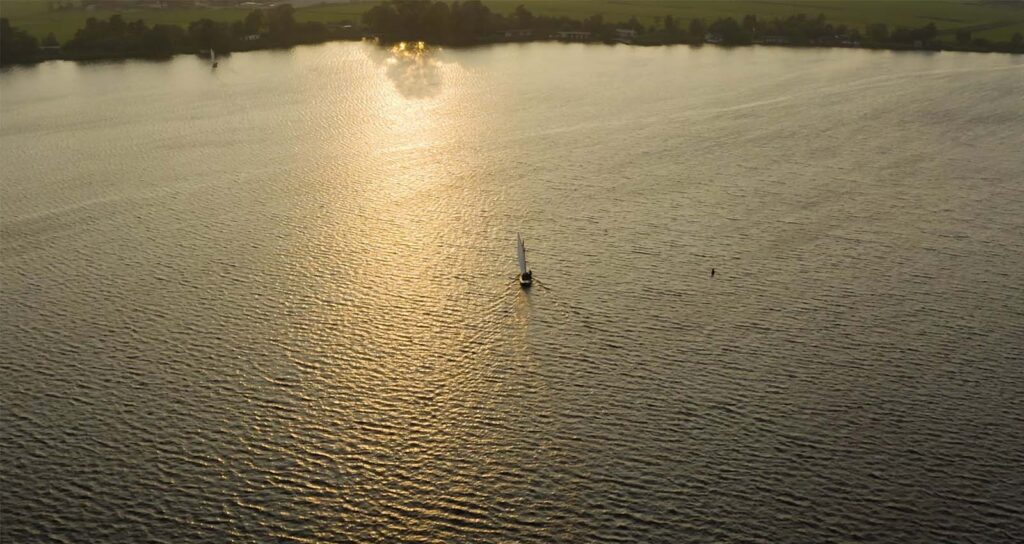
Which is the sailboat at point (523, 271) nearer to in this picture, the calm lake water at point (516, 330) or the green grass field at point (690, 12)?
the calm lake water at point (516, 330)

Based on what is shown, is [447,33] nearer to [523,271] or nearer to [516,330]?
[523,271]

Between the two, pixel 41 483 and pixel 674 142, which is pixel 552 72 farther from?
pixel 41 483

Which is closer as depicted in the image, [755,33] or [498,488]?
[498,488]

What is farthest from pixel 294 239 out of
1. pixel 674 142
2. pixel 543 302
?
pixel 674 142

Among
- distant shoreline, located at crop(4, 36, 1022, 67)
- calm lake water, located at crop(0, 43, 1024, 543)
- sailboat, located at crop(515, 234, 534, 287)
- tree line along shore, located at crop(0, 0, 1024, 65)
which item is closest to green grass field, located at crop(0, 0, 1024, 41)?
tree line along shore, located at crop(0, 0, 1024, 65)

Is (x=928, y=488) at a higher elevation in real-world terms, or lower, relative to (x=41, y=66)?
lower

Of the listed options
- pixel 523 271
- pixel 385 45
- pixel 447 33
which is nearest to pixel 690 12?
pixel 447 33

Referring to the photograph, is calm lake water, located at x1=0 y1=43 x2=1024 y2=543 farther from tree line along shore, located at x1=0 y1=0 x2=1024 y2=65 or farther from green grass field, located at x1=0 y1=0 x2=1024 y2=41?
green grass field, located at x1=0 y1=0 x2=1024 y2=41
